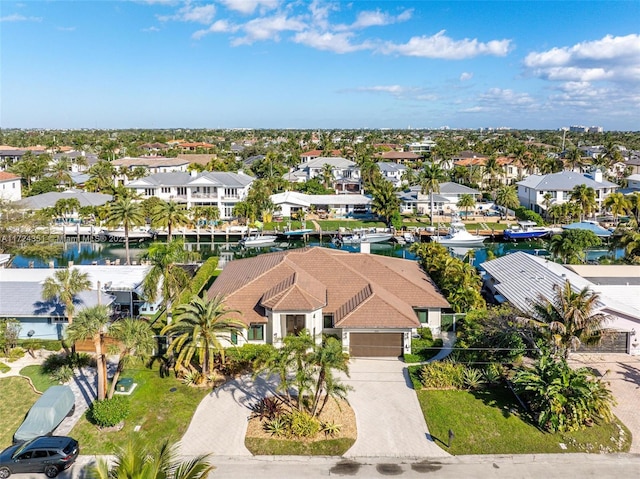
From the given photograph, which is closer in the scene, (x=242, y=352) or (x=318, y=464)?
(x=318, y=464)

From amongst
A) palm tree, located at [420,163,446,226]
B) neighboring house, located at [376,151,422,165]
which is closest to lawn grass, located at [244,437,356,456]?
palm tree, located at [420,163,446,226]

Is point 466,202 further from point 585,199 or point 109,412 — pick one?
point 109,412

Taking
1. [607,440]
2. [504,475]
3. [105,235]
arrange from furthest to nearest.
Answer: [105,235] < [607,440] < [504,475]

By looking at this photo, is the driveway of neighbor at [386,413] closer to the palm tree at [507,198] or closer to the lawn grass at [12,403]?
the lawn grass at [12,403]

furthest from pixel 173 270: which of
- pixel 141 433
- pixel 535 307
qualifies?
pixel 535 307

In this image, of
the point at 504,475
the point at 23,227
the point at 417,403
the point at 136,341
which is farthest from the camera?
the point at 23,227

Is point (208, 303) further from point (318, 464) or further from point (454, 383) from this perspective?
point (454, 383)

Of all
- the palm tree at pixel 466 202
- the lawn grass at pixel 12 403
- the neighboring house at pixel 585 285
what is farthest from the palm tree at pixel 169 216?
the palm tree at pixel 466 202
